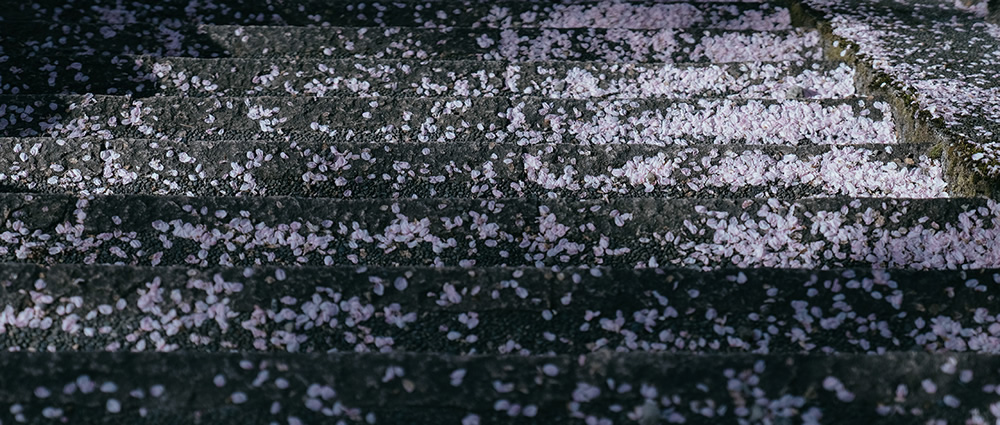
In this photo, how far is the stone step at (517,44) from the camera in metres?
4.11

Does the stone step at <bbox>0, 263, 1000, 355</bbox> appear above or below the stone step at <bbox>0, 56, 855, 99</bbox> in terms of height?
above

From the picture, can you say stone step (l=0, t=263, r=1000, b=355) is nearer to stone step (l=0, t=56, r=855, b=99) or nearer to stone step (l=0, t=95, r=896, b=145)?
stone step (l=0, t=95, r=896, b=145)

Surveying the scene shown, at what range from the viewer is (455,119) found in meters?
3.42

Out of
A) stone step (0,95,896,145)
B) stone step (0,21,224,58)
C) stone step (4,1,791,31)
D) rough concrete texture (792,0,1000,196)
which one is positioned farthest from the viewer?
stone step (4,1,791,31)

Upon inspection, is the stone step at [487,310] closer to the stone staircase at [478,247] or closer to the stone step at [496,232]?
the stone staircase at [478,247]

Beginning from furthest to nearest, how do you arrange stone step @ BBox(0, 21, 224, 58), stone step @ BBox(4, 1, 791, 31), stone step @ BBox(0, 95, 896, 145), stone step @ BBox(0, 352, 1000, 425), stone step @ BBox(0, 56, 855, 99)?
stone step @ BBox(4, 1, 791, 31) → stone step @ BBox(0, 21, 224, 58) → stone step @ BBox(0, 56, 855, 99) → stone step @ BBox(0, 95, 896, 145) → stone step @ BBox(0, 352, 1000, 425)

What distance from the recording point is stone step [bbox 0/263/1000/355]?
224 centimetres

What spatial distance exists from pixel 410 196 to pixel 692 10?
2.25 m

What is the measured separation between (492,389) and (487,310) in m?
0.38

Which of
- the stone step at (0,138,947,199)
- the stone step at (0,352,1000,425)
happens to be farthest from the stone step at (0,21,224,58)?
the stone step at (0,352,1000,425)

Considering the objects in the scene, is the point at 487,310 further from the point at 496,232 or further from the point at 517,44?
the point at 517,44

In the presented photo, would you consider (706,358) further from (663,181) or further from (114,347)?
(114,347)

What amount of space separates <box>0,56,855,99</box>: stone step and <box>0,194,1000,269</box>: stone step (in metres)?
1.10

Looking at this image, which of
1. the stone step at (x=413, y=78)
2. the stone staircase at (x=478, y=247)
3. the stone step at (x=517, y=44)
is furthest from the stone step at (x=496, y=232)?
the stone step at (x=517, y=44)
